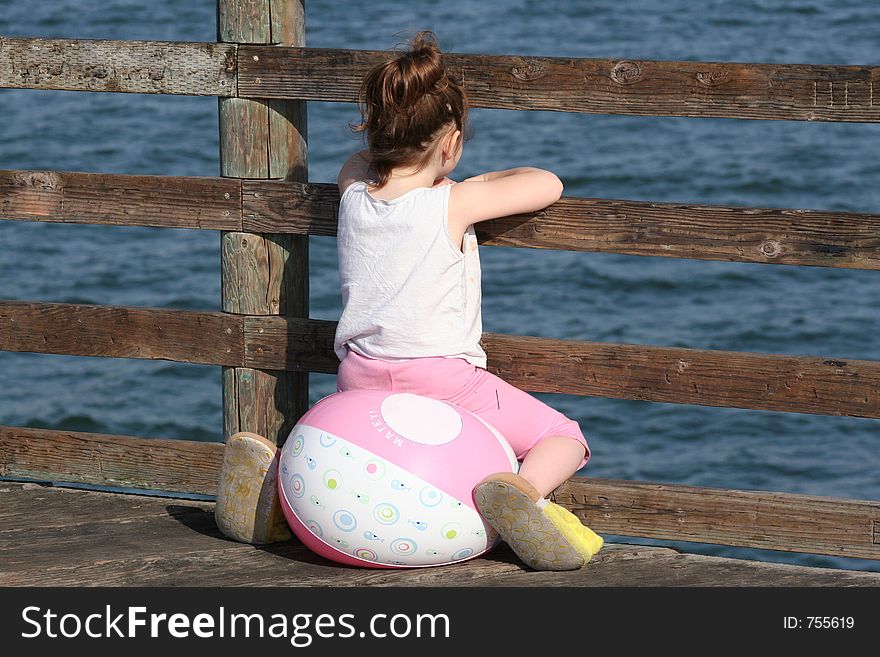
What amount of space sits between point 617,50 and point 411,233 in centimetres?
1111

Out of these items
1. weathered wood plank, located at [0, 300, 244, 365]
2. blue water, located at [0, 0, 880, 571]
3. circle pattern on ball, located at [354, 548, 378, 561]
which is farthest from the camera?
blue water, located at [0, 0, 880, 571]

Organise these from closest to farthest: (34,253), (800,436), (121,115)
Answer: (800,436)
(34,253)
(121,115)

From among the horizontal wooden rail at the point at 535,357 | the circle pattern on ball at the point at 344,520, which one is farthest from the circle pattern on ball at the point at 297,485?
the horizontal wooden rail at the point at 535,357

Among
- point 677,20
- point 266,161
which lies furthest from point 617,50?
point 266,161

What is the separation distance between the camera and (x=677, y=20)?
15398mm

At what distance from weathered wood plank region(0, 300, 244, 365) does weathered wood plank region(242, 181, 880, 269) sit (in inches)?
35.9

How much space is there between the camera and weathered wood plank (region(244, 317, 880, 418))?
12.1 feet

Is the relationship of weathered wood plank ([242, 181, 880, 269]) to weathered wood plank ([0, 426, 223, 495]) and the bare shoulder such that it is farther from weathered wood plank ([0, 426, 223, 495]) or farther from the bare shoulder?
weathered wood plank ([0, 426, 223, 495])

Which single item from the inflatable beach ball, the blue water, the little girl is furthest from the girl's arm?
the blue water

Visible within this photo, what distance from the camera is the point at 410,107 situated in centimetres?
352

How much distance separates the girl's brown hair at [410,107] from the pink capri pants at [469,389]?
0.54m

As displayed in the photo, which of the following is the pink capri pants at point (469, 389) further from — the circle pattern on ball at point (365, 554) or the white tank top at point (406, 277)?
the circle pattern on ball at point (365, 554)

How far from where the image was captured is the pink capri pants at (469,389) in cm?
363
